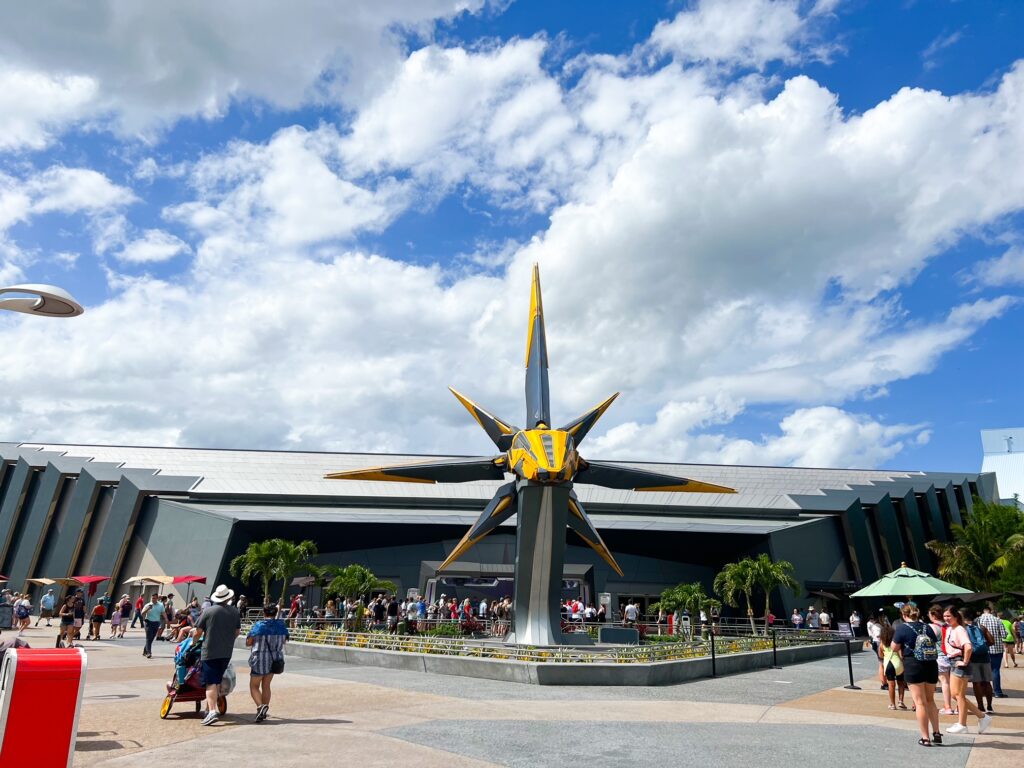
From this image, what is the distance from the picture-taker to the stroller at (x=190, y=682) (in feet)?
31.1

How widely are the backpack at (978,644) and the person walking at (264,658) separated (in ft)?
32.2

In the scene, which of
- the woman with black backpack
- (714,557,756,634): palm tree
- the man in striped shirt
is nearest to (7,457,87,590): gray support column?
(714,557,756,634): palm tree

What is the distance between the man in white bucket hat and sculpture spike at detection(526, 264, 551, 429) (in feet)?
48.3

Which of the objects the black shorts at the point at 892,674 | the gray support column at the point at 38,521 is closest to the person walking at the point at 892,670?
the black shorts at the point at 892,674

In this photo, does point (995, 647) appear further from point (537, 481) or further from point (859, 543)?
point (859, 543)

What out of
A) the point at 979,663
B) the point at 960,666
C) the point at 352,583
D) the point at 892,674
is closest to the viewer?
the point at 960,666

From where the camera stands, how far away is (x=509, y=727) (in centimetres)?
955

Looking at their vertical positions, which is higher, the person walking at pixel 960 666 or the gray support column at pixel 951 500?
the gray support column at pixel 951 500

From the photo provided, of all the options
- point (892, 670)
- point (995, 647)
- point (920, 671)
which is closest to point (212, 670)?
point (920, 671)

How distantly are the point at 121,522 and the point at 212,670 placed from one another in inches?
1496

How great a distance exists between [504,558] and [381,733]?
36.1 meters

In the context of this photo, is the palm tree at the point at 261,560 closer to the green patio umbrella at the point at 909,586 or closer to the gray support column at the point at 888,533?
the green patio umbrella at the point at 909,586

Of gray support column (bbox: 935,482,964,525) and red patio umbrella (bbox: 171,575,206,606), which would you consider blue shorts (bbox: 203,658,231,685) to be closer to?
red patio umbrella (bbox: 171,575,206,606)

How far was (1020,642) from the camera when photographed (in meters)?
26.6
